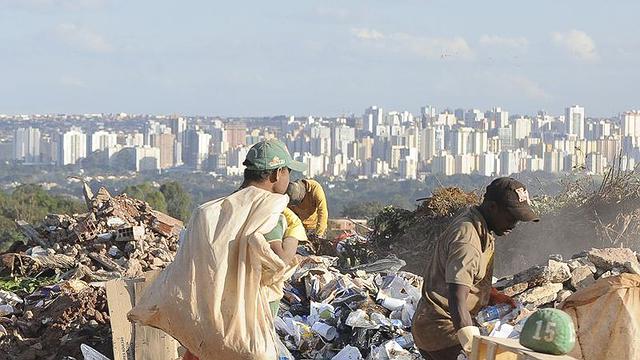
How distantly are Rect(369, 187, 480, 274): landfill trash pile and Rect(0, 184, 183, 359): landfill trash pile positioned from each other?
2512 mm

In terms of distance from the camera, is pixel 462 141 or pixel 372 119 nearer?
pixel 462 141

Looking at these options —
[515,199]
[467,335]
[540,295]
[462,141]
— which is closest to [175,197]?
[462,141]

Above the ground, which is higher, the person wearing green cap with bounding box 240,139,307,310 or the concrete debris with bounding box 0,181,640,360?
the person wearing green cap with bounding box 240,139,307,310

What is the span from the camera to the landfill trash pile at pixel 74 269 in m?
8.80

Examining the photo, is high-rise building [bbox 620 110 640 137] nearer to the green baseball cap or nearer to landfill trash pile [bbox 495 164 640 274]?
landfill trash pile [bbox 495 164 640 274]

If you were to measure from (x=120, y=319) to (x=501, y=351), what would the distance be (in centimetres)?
448

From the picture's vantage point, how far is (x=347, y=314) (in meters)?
8.78

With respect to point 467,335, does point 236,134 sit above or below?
below

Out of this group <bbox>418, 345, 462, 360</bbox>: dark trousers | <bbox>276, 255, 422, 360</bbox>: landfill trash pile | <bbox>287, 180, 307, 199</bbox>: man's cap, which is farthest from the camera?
<bbox>287, 180, 307, 199</bbox>: man's cap

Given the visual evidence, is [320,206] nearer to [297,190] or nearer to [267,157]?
[297,190]

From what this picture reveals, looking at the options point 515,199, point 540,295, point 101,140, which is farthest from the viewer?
point 101,140

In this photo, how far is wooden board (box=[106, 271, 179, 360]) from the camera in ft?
25.0

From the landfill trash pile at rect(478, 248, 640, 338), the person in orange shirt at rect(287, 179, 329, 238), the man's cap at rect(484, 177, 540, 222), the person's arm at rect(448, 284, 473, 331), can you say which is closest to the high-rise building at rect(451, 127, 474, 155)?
the person in orange shirt at rect(287, 179, 329, 238)

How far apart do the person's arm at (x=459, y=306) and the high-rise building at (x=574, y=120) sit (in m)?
39.4
